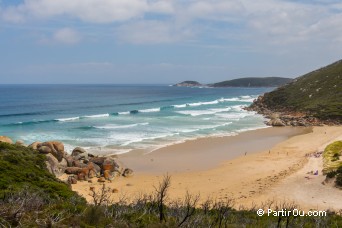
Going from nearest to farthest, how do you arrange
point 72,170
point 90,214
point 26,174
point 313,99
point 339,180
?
point 90,214
point 26,174
point 339,180
point 72,170
point 313,99

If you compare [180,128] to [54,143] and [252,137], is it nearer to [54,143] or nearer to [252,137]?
[252,137]

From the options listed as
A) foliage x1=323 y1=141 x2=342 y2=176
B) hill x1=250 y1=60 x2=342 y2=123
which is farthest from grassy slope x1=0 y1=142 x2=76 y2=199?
hill x1=250 y1=60 x2=342 y2=123

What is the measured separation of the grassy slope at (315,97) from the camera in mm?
54028

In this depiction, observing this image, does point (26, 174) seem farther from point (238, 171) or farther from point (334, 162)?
point (334, 162)

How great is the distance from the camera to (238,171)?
25.0 metres

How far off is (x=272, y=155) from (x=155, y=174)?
11.2m

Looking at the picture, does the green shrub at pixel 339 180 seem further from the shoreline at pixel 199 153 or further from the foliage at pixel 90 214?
the shoreline at pixel 199 153

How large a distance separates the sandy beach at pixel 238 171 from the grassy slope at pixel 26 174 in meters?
3.23

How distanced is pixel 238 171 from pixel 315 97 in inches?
1843

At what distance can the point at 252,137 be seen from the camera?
39.8 meters

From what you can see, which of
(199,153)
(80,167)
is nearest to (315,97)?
(199,153)

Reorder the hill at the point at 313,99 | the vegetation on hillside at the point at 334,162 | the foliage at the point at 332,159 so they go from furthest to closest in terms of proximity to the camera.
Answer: the hill at the point at 313,99
the foliage at the point at 332,159
the vegetation on hillside at the point at 334,162

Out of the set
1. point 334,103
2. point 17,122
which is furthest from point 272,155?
point 17,122

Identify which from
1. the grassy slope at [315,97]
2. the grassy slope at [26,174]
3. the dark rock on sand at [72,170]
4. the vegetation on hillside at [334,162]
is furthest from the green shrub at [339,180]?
the grassy slope at [315,97]
